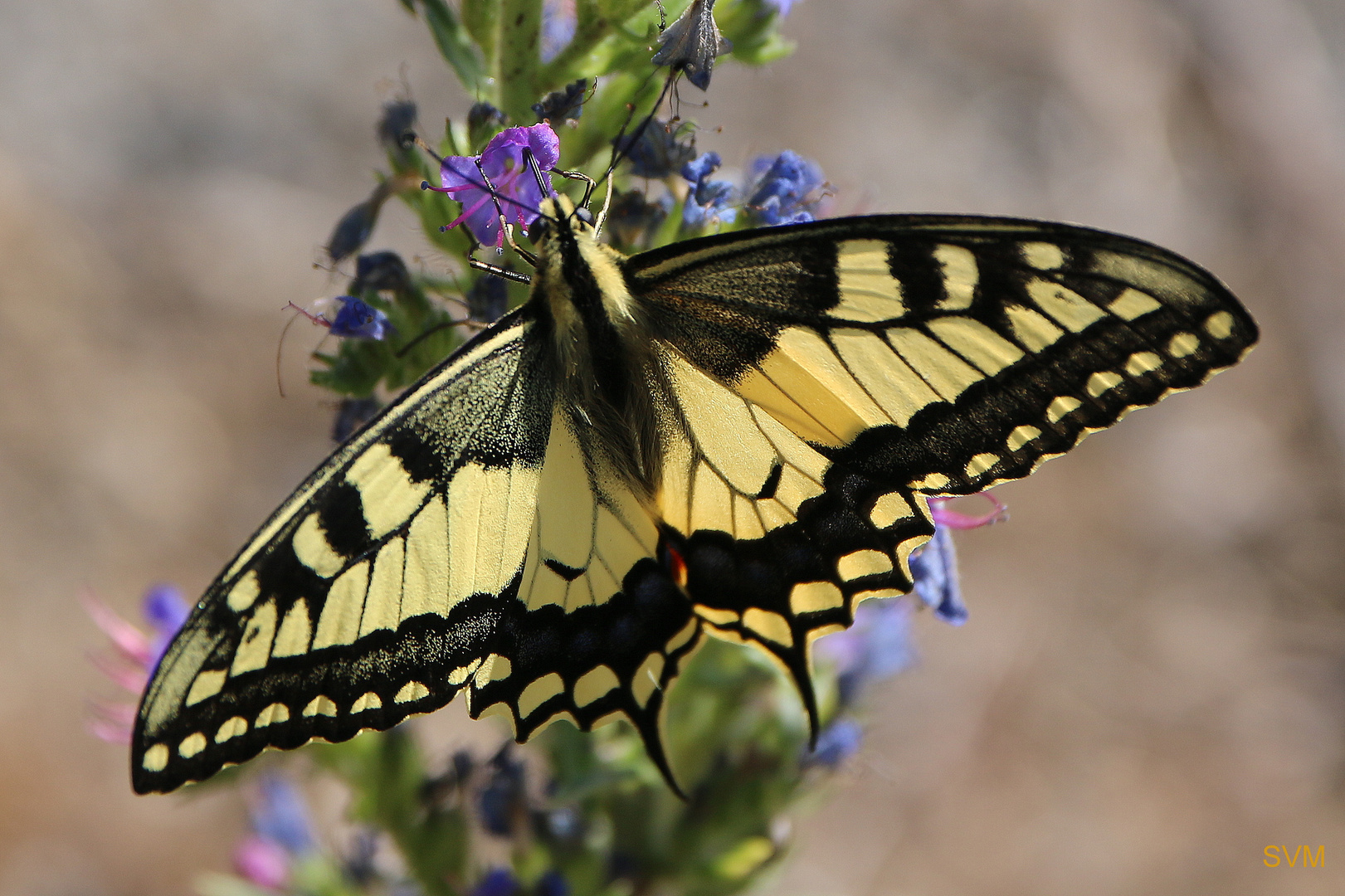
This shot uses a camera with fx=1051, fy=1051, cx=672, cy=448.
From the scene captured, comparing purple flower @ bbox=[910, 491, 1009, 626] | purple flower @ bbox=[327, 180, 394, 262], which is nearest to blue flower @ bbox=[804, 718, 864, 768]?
purple flower @ bbox=[910, 491, 1009, 626]

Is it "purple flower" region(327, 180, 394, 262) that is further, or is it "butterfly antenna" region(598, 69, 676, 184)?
"purple flower" region(327, 180, 394, 262)

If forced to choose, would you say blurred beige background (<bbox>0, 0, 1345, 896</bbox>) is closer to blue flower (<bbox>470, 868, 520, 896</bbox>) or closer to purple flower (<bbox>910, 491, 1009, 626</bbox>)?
blue flower (<bbox>470, 868, 520, 896</bbox>)

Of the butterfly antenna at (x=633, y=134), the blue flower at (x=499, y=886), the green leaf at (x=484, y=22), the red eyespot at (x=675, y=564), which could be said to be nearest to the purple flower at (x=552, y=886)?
the blue flower at (x=499, y=886)

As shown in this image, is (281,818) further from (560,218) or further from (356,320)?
(560,218)

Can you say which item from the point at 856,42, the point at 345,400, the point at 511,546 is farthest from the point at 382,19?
the point at 511,546

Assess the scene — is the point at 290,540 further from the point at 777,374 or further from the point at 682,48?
the point at 682,48

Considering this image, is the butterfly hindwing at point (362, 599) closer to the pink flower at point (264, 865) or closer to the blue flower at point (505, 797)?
the blue flower at point (505, 797)
